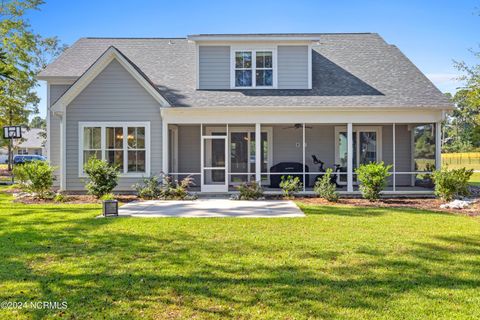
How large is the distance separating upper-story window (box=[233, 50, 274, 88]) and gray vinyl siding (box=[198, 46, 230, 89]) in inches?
14.7

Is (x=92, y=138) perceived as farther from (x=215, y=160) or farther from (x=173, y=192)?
(x=215, y=160)

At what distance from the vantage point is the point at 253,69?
1540 centimetres

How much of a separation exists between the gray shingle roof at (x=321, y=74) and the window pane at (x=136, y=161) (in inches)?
93.1

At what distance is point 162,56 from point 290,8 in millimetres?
6387

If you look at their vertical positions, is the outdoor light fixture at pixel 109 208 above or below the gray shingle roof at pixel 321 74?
below

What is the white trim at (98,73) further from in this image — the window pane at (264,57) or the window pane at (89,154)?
the window pane at (264,57)

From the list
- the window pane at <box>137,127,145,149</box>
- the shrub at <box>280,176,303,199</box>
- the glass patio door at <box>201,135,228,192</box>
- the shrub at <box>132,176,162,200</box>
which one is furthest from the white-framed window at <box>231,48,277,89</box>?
the shrub at <box>132,176,162,200</box>

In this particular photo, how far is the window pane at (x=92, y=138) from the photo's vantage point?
46.6ft

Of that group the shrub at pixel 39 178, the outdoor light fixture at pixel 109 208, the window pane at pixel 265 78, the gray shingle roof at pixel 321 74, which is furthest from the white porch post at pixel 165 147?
the outdoor light fixture at pixel 109 208

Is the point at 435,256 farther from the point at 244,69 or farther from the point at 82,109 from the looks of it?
the point at 82,109

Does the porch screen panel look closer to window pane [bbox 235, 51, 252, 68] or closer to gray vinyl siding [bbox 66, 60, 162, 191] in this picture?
gray vinyl siding [bbox 66, 60, 162, 191]

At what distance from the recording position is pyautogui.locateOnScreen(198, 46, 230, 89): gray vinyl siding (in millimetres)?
15422

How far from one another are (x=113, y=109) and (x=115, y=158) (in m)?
1.83

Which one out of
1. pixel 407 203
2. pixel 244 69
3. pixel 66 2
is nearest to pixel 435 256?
pixel 407 203
